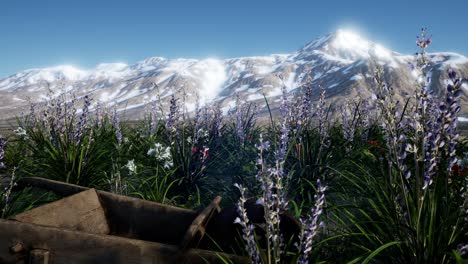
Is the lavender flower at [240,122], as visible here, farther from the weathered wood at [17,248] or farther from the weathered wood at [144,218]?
the weathered wood at [17,248]

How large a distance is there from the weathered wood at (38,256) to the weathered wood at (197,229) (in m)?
1.13

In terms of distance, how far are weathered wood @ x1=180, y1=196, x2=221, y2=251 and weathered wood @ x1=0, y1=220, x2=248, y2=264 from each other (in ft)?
0.24

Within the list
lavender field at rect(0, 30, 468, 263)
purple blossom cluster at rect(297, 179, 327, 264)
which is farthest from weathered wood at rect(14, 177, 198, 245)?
purple blossom cluster at rect(297, 179, 327, 264)

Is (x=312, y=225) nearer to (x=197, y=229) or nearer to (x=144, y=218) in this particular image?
(x=197, y=229)

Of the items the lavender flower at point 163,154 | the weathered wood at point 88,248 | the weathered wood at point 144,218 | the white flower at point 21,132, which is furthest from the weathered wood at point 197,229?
the white flower at point 21,132

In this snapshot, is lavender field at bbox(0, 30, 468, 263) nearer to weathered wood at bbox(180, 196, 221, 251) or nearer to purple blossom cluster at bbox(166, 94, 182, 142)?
purple blossom cluster at bbox(166, 94, 182, 142)

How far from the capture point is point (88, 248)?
2.79 metres

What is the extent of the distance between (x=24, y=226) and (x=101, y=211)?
4.03ft

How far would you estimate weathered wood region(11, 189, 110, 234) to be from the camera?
3678 millimetres

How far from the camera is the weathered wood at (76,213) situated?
368cm

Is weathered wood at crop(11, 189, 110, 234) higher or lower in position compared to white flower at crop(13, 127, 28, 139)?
lower

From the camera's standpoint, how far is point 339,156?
633cm

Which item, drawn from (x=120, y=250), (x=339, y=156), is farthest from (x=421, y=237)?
(x=339, y=156)

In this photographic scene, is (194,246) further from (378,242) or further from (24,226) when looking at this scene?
(378,242)
